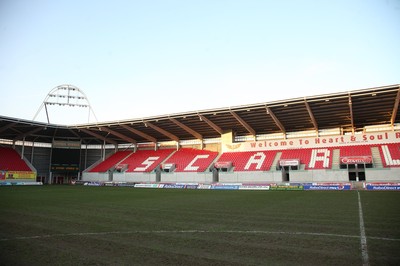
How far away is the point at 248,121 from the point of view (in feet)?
131

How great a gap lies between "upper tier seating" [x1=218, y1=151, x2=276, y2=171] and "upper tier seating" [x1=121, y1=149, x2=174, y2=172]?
37.5ft

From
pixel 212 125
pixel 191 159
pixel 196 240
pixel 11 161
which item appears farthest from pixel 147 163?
pixel 196 240

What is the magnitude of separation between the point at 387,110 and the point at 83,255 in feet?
125

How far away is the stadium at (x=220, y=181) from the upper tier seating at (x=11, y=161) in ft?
0.73

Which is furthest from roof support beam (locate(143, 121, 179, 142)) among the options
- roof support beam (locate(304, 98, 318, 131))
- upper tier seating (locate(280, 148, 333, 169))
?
roof support beam (locate(304, 98, 318, 131))

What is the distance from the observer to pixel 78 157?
178 feet

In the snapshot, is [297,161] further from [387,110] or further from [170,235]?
[170,235]

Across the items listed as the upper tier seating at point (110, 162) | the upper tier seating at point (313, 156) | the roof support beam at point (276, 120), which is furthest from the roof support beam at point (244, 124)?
the upper tier seating at point (110, 162)

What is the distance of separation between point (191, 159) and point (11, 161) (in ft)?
97.4

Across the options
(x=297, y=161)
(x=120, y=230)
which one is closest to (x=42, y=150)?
(x=297, y=161)

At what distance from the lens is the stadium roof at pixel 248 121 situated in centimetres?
3212

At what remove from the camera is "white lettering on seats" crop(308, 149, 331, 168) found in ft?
116

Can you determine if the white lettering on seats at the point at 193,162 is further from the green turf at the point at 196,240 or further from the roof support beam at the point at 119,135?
the green turf at the point at 196,240

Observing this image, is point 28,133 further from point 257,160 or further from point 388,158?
point 388,158
